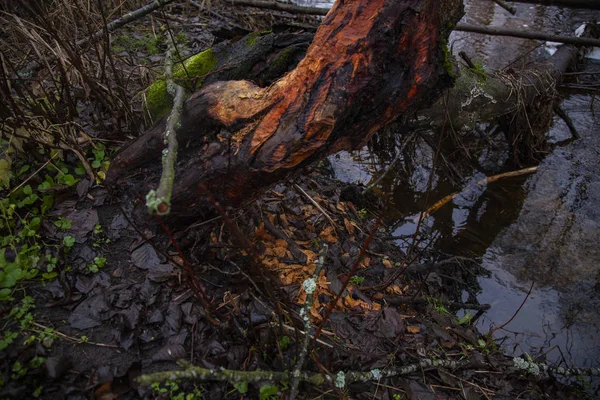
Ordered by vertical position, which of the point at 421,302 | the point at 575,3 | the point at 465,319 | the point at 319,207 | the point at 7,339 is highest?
the point at 575,3

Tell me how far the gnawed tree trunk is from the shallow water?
0.91 metres

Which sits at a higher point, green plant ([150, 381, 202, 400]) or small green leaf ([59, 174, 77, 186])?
small green leaf ([59, 174, 77, 186])

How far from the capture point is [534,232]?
3756mm

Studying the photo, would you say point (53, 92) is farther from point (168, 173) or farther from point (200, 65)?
point (168, 173)

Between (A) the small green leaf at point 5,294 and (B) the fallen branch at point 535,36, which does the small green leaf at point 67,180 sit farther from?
(B) the fallen branch at point 535,36

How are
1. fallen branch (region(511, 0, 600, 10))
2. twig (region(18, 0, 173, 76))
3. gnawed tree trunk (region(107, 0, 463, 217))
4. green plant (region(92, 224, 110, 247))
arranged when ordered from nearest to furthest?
gnawed tree trunk (region(107, 0, 463, 217)) < green plant (region(92, 224, 110, 247)) < twig (region(18, 0, 173, 76)) < fallen branch (region(511, 0, 600, 10))

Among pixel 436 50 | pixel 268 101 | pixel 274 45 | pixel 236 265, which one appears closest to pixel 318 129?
pixel 268 101

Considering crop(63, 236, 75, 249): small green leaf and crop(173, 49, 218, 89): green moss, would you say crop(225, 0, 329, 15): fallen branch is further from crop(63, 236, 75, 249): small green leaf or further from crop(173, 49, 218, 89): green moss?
crop(63, 236, 75, 249): small green leaf

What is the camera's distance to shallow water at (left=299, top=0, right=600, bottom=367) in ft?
9.70

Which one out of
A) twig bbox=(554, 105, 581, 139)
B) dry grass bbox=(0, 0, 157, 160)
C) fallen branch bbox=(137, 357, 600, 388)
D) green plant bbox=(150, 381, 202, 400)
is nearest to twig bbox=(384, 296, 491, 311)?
fallen branch bbox=(137, 357, 600, 388)

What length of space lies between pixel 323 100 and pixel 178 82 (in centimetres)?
158

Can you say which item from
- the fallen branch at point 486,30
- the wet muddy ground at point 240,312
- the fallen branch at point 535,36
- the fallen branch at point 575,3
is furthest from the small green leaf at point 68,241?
the fallen branch at point 535,36

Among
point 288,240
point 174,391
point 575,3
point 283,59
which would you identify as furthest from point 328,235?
point 575,3

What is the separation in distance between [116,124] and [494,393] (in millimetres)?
3224
